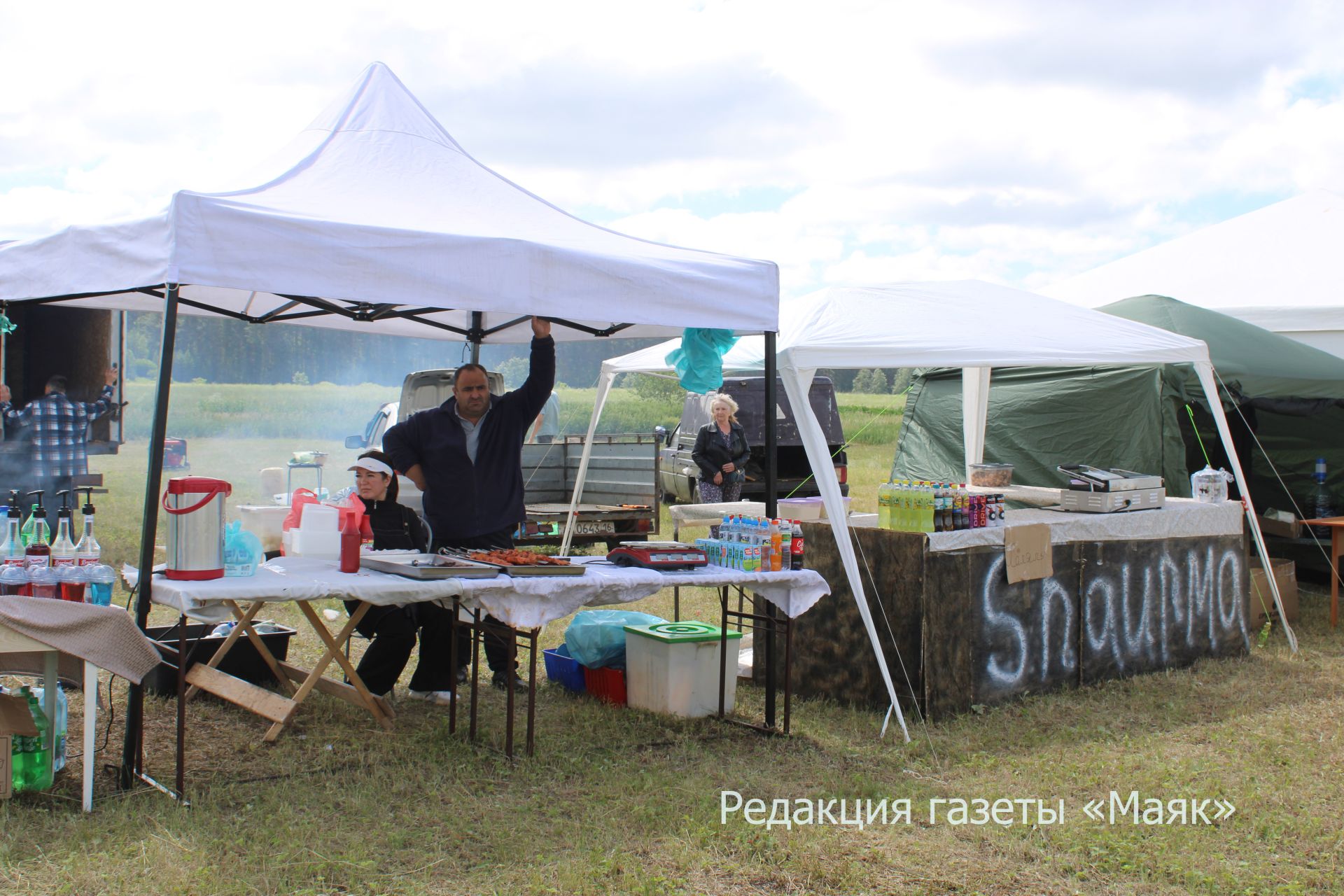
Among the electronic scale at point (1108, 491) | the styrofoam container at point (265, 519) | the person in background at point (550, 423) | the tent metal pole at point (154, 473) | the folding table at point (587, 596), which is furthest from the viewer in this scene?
the person in background at point (550, 423)

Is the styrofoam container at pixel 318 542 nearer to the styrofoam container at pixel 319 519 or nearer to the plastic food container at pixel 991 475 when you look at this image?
the styrofoam container at pixel 319 519

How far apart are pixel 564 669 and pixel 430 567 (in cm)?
164

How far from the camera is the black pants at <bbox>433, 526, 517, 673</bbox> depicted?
4.96 m

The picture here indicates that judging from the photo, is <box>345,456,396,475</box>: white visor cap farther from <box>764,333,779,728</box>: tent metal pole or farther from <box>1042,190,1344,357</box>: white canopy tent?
<box>1042,190,1344,357</box>: white canopy tent

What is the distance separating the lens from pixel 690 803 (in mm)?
3822

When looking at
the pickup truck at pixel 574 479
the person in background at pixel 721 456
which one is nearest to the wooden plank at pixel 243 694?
the pickup truck at pixel 574 479

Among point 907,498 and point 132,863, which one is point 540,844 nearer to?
point 132,863

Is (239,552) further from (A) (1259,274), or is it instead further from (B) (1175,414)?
(A) (1259,274)

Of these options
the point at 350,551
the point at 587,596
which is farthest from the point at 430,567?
the point at 587,596

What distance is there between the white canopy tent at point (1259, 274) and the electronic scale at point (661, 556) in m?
6.68

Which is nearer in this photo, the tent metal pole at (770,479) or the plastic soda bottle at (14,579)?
the plastic soda bottle at (14,579)

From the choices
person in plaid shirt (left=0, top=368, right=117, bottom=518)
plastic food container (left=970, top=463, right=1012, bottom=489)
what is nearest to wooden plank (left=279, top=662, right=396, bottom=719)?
plastic food container (left=970, top=463, right=1012, bottom=489)

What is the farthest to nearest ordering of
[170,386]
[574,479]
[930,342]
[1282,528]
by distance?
[574,479] → [1282,528] → [930,342] → [170,386]

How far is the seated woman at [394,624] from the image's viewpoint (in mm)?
4625
